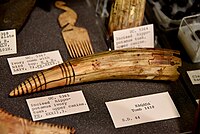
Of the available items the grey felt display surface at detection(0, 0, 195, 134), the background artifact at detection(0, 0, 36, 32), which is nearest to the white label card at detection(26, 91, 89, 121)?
the grey felt display surface at detection(0, 0, 195, 134)

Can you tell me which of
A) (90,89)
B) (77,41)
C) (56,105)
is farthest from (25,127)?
(77,41)

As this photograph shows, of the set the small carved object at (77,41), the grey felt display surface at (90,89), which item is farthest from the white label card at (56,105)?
the small carved object at (77,41)

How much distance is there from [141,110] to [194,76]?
0.20 m

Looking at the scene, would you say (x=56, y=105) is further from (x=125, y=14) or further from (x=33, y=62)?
(x=125, y=14)

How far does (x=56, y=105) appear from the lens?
4.42 ft

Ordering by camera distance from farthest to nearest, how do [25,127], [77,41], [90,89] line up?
1. [77,41]
2. [90,89]
3. [25,127]

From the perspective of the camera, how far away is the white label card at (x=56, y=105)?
4.36 ft

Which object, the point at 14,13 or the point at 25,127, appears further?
the point at 14,13

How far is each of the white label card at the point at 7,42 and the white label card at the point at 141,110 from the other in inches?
11.8

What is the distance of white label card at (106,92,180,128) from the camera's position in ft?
4.42

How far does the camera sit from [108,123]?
134cm

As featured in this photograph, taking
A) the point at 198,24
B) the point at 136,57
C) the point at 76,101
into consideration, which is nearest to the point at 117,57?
the point at 136,57

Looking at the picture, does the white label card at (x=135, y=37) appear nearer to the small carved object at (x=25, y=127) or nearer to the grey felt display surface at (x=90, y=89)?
the grey felt display surface at (x=90, y=89)

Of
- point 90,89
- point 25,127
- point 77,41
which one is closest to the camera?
point 25,127
